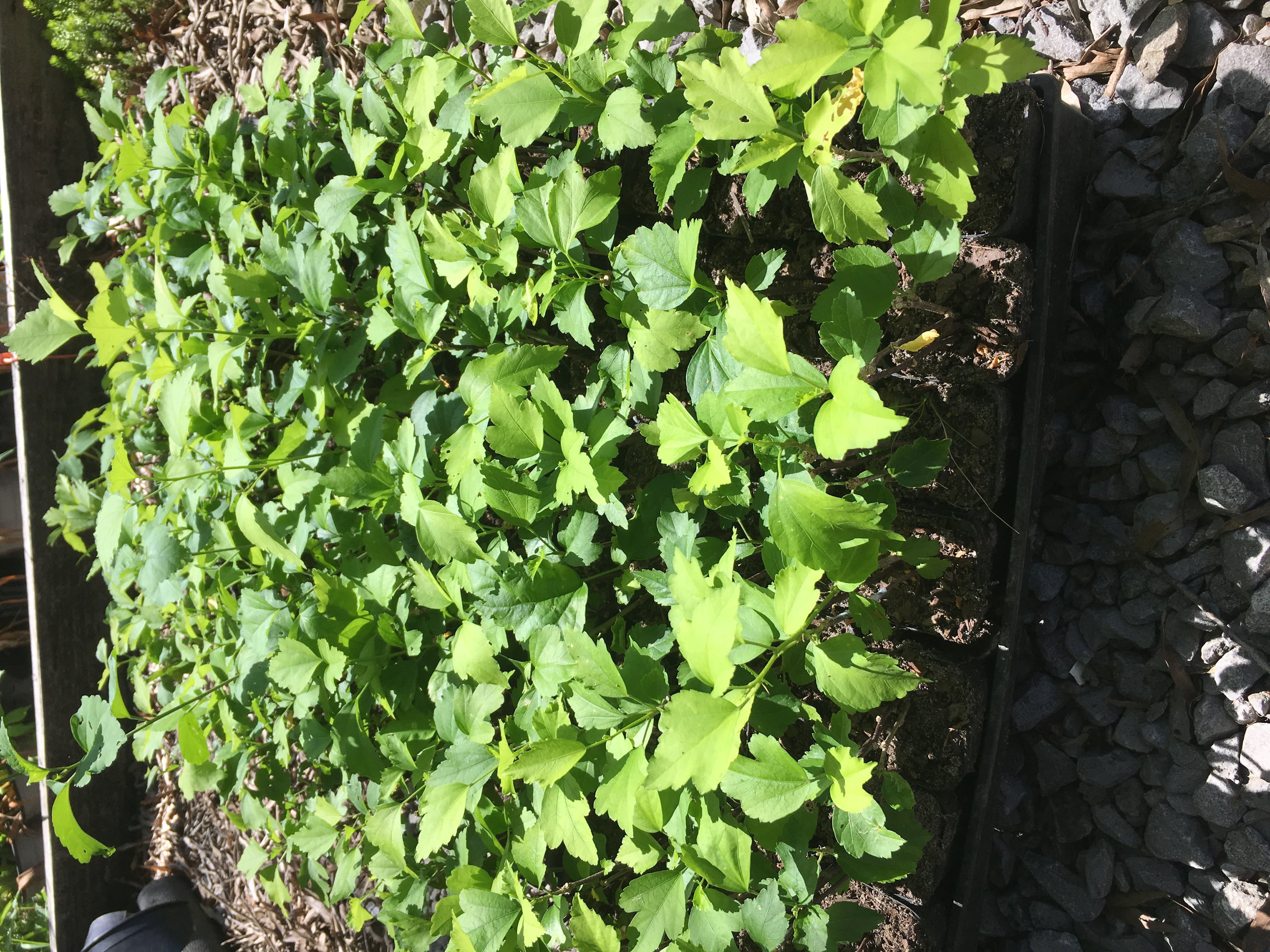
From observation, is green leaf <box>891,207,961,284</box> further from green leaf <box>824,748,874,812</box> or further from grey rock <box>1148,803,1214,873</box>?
grey rock <box>1148,803,1214,873</box>

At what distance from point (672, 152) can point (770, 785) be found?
681mm

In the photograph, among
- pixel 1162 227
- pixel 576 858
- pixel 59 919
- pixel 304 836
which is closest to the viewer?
pixel 1162 227

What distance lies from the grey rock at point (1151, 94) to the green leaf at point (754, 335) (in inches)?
28.6

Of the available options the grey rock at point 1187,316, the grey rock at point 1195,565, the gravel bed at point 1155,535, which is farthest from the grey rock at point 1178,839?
the grey rock at point 1187,316

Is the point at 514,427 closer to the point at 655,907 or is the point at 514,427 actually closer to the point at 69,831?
the point at 655,907

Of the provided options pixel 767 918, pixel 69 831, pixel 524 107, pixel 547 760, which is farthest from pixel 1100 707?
pixel 69 831

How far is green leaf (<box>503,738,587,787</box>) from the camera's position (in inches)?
34.4

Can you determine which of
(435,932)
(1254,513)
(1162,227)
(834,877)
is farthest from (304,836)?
(1162,227)

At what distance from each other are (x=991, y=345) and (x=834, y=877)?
2.37 feet

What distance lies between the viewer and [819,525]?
728 millimetres

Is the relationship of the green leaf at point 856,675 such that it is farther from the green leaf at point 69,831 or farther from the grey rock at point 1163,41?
the green leaf at point 69,831

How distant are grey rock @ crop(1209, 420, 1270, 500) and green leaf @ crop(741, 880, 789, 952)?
781mm

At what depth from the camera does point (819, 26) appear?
0.67 metres

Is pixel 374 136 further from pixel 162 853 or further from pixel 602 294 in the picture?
pixel 162 853
